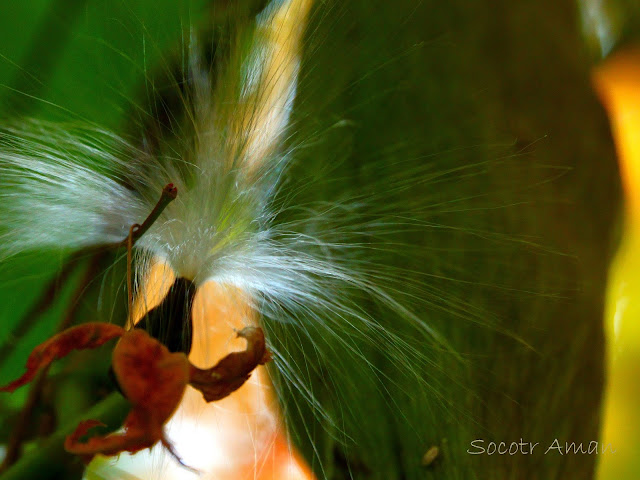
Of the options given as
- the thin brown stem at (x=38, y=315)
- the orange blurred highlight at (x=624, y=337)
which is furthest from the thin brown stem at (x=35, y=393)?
the orange blurred highlight at (x=624, y=337)

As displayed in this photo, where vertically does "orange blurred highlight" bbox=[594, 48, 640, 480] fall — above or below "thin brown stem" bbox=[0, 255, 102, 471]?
above

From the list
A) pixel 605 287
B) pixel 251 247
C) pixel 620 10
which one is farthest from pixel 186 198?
pixel 620 10

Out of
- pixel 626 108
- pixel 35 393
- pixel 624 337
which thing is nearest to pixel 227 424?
pixel 35 393

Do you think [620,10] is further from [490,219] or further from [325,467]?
[325,467]

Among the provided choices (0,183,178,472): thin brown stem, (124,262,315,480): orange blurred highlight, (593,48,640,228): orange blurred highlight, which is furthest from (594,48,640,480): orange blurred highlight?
(0,183,178,472): thin brown stem

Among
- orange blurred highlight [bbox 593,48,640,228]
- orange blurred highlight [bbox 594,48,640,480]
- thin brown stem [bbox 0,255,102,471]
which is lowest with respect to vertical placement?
thin brown stem [bbox 0,255,102,471]

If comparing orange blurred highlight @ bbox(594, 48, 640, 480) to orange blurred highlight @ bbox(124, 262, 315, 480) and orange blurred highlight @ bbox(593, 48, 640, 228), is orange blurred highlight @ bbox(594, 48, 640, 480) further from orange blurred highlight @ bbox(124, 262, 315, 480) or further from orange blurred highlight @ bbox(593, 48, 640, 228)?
orange blurred highlight @ bbox(124, 262, 315, 480)

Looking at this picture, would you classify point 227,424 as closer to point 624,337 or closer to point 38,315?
point 38,315
